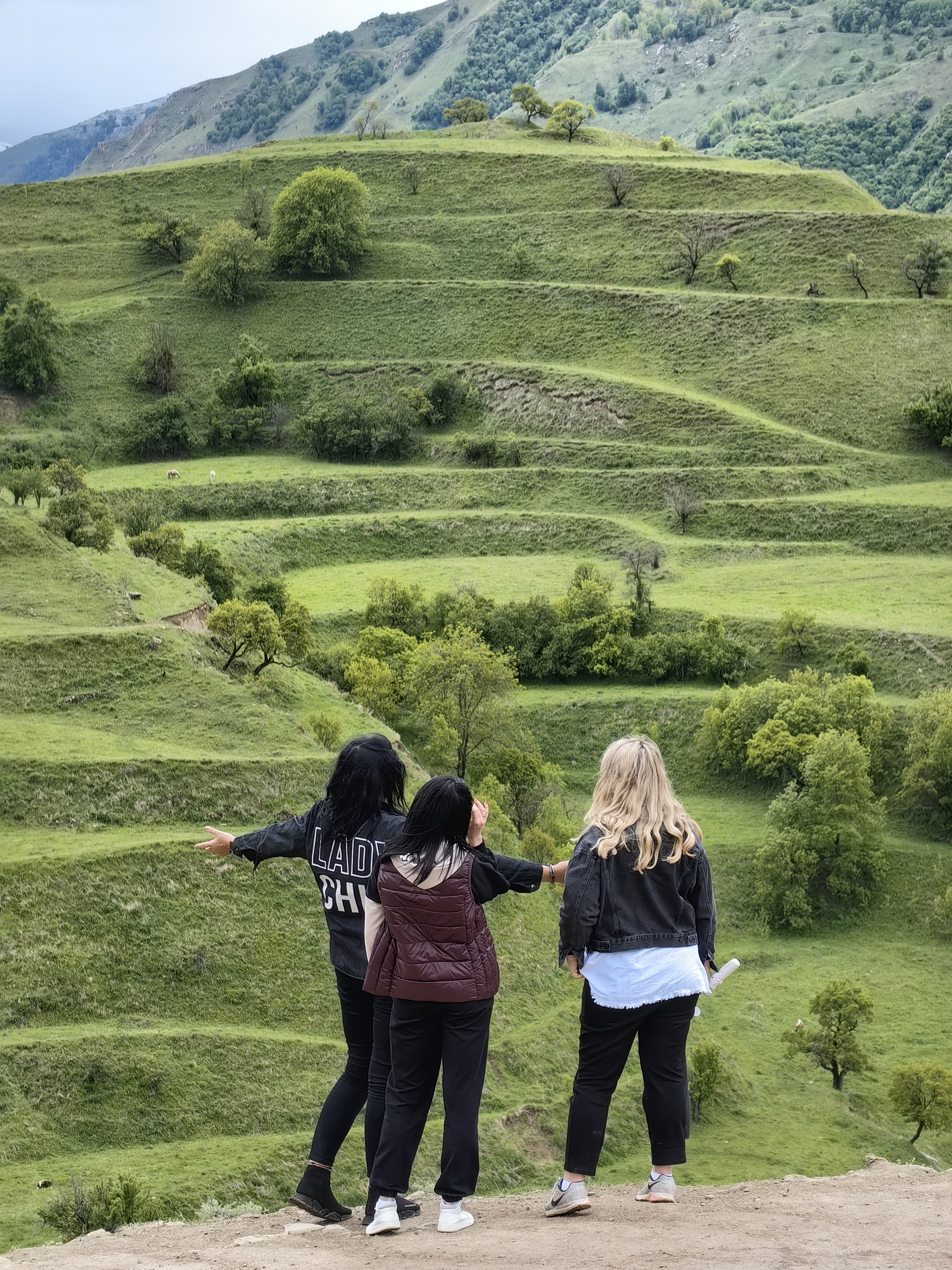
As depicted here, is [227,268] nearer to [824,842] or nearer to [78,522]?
[78,522]

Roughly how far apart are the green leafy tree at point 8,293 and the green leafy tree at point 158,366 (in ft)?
45.9

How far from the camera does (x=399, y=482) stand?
91438mm

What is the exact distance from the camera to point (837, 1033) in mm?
39625

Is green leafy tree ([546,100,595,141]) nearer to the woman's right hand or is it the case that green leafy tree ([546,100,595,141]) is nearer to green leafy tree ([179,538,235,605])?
green leafy tree ([179,538,235,605])

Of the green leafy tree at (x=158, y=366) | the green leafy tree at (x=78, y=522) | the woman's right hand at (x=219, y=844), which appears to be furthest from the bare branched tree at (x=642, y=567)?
the woman's right hand at (x=219, y=844)

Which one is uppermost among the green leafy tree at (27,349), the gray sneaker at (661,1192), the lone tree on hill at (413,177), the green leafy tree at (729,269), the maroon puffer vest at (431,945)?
the lone tree on hill at (413,177)

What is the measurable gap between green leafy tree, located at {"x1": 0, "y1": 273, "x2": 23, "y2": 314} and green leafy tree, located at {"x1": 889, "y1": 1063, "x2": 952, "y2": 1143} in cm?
10250

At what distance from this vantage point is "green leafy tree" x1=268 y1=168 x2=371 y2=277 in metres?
117

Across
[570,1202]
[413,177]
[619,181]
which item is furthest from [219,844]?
[413,177]

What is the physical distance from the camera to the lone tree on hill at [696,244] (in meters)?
113

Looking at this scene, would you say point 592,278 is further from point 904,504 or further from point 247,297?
point 904,504

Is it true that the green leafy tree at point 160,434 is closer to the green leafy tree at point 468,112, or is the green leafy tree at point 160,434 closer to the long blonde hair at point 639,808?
the green leafy tree at point 468,112

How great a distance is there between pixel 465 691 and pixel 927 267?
242 feet

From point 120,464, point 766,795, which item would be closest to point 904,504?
point 766,795
